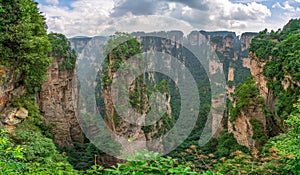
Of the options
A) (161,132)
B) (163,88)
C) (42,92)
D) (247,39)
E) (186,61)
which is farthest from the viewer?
(186,61)

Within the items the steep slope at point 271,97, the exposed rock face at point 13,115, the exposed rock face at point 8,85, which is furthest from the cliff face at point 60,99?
the steep slope at point 271,97

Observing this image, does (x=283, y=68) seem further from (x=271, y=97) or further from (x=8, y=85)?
(x=8, y=85)

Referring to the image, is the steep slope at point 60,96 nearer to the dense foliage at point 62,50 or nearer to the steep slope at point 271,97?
the dense foliage at point 62,50

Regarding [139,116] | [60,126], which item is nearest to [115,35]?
[139,116]

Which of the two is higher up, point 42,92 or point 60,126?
point 42,92

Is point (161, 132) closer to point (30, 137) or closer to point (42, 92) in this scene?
point (42, 92)
